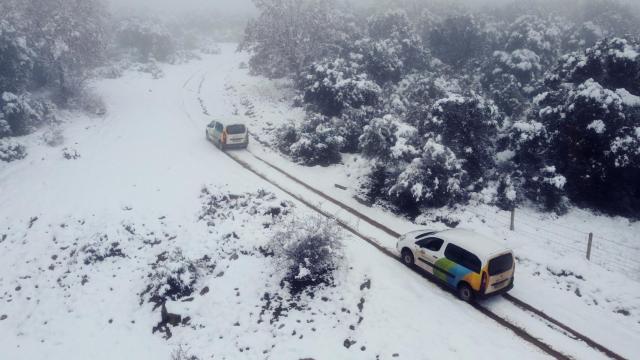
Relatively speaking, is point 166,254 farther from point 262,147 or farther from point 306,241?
point 262,147

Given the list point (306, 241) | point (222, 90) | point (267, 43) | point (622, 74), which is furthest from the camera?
point (222, 90)

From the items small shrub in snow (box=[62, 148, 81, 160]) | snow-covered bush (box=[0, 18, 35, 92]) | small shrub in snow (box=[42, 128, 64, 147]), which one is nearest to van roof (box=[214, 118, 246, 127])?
small shrub in snow (box=[62, 148, 81, 160])

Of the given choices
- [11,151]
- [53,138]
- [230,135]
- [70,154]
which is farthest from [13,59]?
[230,135]

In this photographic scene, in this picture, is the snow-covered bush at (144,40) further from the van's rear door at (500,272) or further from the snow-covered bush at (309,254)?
the van's rear door at (500,272)

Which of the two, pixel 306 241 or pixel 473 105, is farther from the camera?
pixel 473 105

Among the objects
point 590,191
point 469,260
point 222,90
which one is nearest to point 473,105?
point 590,191

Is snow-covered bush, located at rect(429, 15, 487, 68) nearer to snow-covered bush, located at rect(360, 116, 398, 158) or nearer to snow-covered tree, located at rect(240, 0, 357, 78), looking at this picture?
snow-covered tree, located at rect(240, 0, 357, 78)

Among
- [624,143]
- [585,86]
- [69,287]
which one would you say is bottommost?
[69,287]

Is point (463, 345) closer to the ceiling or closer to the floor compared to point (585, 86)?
closer to the floor
